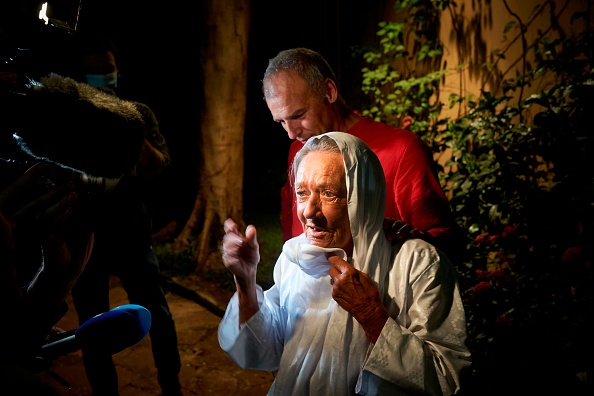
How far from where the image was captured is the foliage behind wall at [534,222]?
3.16m

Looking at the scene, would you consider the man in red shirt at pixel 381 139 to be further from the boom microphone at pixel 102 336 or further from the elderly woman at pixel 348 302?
the boom microphone at pixel 102 336

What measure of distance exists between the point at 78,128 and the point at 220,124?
5.86 m

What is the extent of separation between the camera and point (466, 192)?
4.63 m

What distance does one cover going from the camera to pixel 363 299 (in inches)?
68.5

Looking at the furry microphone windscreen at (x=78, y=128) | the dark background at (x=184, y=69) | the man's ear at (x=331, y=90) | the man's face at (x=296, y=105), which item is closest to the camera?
the furry microphone windscreen at (x=78, y=128)

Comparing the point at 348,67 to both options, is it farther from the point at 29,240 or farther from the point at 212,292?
the point at 29,240

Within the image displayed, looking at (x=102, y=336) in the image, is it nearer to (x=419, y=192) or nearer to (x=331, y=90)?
(x=419, y=192)

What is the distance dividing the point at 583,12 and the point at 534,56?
79 centimetres

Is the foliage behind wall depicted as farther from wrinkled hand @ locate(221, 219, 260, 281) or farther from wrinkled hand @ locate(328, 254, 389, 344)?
wrinkled hand @ locate(221, 219, 260, 281)

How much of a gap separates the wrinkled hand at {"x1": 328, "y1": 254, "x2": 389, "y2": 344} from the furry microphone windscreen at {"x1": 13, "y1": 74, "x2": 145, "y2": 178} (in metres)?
1.08

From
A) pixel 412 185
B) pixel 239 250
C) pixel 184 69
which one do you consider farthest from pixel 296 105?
pixel 184 69

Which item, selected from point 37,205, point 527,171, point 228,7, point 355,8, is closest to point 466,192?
point 527,171

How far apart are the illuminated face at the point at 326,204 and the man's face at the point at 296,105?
94 centimetres

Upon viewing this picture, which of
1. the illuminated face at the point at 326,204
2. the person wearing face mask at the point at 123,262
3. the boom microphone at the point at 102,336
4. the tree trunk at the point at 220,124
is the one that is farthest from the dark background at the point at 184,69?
the boom microphone at the point at 102,336
